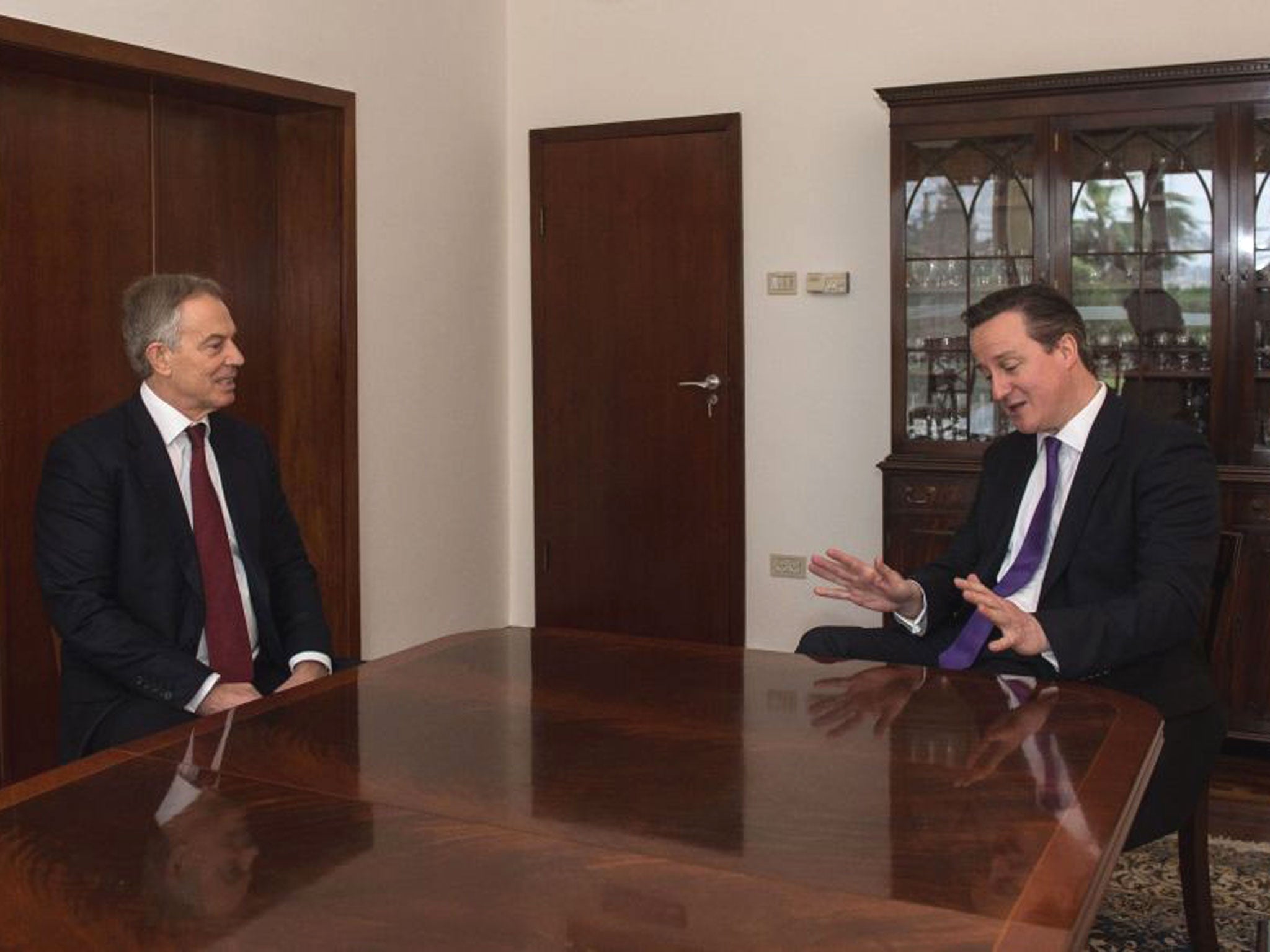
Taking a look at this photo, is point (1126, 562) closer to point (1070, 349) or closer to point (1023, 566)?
point (1023, 566)

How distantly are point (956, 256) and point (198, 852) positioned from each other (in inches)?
147

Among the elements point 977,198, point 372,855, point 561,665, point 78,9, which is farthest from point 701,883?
point 977,198

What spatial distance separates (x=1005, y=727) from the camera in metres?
1.88

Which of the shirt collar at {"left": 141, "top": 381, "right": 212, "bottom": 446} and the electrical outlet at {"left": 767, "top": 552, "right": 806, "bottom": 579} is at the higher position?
the shirt collar at {"left": 141, "top": 381, "right": 212, "bottom": 446}

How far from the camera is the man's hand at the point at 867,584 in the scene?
2527 millimetres

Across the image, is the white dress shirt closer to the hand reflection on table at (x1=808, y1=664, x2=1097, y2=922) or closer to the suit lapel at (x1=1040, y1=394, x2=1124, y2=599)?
the hand reflection on table at (x1=808, y1=664, x2=1097, y2=922)

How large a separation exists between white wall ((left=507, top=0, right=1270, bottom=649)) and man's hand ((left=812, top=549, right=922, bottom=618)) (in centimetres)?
252

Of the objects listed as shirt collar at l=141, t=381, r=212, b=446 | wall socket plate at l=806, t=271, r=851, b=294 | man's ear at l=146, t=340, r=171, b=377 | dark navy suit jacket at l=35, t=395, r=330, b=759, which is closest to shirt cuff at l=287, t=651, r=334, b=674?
dark navy suit jacket at l=35, t=395, r=330, b=759

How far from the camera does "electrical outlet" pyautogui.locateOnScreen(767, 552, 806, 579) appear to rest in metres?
5.32

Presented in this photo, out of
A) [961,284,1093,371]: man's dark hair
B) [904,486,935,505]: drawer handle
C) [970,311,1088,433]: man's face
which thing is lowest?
[904,486,935,505]: drawer handle

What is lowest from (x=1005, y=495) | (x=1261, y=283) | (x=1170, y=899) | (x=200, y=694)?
(x=1170, y=899)

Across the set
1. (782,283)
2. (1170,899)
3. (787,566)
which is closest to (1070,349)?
(1170,899)

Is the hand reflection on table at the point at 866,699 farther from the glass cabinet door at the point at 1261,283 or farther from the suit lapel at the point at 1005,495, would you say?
the glass cabinet door at the point at 1261,283

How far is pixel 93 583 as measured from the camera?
8.66 feet
